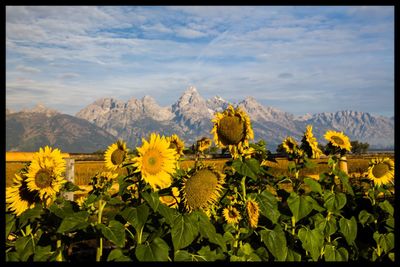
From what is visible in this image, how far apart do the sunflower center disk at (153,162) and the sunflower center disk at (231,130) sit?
0.93 metres

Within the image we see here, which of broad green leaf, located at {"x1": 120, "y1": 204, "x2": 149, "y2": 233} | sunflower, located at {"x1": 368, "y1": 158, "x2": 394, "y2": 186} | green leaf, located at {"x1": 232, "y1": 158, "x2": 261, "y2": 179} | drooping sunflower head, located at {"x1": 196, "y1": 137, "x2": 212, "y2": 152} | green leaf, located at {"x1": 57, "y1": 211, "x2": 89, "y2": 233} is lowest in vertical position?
green leaf, located at {"x1": 57, "y1": 211, "x2": 89, "y2": 233}

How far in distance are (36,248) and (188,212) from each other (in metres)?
1.44

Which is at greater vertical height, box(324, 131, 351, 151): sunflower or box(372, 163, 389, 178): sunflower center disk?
box(324, 131, 351, 151): sunflower

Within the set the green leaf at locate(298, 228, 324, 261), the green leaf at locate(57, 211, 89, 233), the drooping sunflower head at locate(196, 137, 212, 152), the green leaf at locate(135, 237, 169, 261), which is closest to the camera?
the green leaf at locate(135, 237, 169, 261)

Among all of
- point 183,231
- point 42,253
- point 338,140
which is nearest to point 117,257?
point 183,231

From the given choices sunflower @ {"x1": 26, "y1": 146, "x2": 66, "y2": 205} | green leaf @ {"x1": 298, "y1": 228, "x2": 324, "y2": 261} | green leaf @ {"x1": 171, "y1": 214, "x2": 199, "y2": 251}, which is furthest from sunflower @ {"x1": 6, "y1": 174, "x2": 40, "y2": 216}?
green leaf @ {"x1": 298, "y1": 228, "x2": 324, "y2": 261}

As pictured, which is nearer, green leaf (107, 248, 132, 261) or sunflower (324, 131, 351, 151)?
green leaf (107, 248, 132, 261)

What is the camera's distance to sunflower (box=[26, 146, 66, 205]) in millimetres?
3900

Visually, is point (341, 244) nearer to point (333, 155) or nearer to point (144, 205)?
point (333, 155)

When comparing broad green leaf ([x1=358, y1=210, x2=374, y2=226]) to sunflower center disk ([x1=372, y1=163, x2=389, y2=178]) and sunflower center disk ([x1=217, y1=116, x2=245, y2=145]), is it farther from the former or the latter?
sunflower center disk ([x1=217, y1=116, x2=245, y2=145])

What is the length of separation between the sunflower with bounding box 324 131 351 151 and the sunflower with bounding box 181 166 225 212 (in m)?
2.50

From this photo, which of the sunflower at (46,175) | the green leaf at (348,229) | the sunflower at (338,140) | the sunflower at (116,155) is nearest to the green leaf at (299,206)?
the green leaf at (348,229)

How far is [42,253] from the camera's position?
3.75 meters
